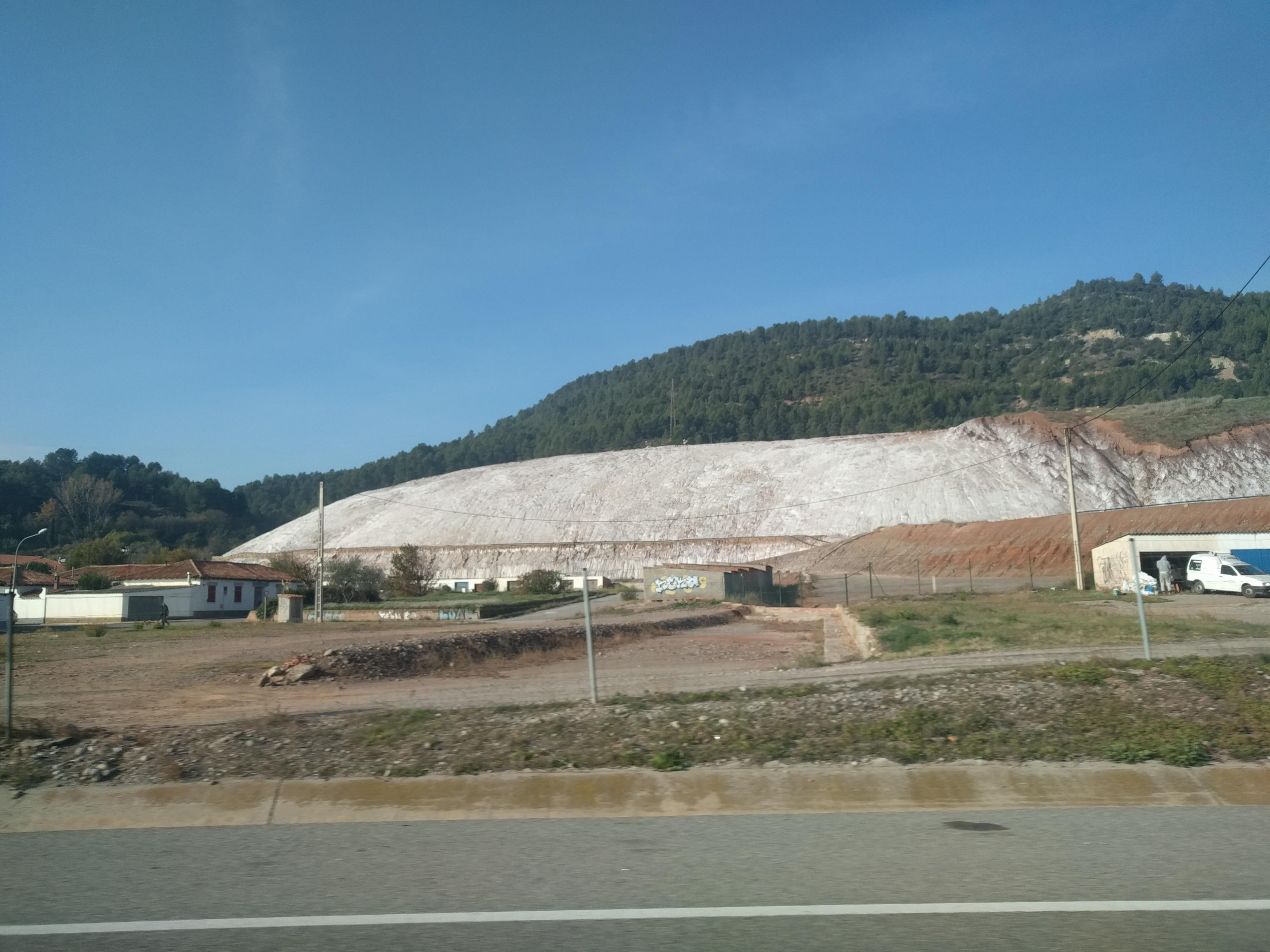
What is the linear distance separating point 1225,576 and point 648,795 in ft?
123

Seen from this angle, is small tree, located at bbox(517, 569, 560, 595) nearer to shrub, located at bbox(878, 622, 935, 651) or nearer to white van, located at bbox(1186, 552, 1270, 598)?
white van, located at bbox(1186, 552, 1270, 598)

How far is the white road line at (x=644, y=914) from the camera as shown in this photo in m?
4.96

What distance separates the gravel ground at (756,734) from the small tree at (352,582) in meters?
58.1

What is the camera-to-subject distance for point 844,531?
8869 centimetres

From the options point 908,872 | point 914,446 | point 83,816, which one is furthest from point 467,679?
point 914,446

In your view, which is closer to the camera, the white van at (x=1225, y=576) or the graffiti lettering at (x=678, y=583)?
the white van at (x=1225, y=576)

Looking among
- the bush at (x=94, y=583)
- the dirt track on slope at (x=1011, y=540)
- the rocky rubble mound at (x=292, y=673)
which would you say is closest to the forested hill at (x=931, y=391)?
the dirt track on slope at (x=1011, y=540)

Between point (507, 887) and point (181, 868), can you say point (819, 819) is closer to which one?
point (507, 887)

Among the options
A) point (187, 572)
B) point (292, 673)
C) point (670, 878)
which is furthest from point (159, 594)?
point (670, 878)

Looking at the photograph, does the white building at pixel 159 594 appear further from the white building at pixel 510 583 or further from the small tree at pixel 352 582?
the white building at pixel 510 583

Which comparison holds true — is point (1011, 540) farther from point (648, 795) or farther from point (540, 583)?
point (648, 795)

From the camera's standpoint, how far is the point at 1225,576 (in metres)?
37.4

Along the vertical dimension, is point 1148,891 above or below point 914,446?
below

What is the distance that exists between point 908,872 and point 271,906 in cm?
363
